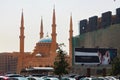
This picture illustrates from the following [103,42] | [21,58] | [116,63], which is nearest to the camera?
[116,63]

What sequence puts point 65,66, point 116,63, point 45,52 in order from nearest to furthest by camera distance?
point 65,66, point 116,63, point 45,52

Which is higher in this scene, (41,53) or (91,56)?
(41,53)

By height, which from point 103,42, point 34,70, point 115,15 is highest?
point 115,15

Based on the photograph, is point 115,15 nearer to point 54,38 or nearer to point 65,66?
point 54,38

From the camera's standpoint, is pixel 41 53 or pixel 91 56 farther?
pixel 41 53

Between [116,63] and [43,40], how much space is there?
72.6 m

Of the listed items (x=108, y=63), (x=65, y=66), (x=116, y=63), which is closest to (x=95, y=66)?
(x=108, y=63)

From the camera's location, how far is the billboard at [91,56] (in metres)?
74.6

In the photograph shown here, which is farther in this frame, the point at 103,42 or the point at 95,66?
the point at 103,42

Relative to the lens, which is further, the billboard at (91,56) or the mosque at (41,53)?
the mosque at (41,53)

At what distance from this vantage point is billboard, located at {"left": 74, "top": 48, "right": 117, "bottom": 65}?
2936 inches

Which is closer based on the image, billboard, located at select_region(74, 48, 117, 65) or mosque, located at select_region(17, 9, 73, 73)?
billboard, located at select_region(74, 48, 117, 65)

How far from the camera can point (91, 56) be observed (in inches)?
2992

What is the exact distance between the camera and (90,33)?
4370 inches
